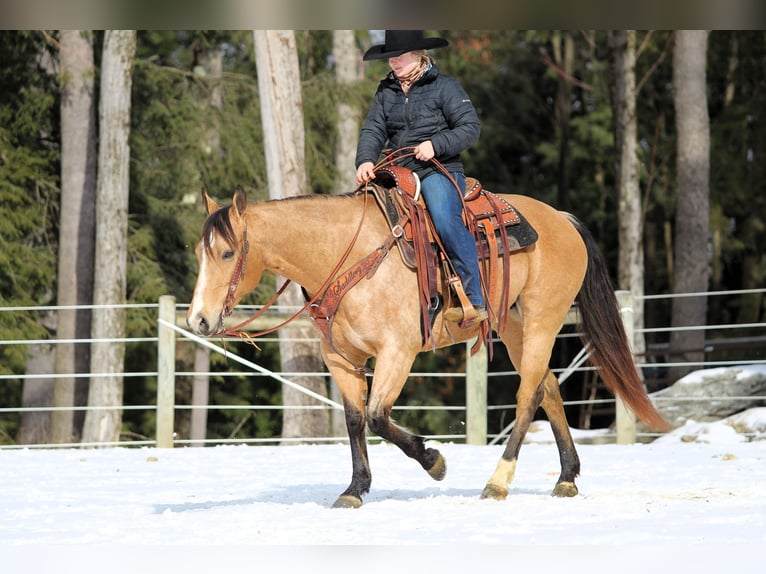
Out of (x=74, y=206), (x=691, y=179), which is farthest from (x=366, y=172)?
(x=74, y=206)

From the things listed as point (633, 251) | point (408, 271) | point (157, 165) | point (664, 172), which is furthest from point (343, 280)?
point (664, 172)

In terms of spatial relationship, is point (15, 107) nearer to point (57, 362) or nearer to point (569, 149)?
point (57, 362)

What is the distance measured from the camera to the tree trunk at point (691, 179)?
16062 millimetres

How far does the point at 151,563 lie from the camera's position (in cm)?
411

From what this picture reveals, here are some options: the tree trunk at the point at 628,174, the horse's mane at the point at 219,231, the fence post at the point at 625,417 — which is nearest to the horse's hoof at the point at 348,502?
the horse's mane at the point at 219,231

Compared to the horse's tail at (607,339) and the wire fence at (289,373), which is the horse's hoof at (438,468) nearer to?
the horse's tail at (607,339)

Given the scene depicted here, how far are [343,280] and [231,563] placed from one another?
6.92 feet

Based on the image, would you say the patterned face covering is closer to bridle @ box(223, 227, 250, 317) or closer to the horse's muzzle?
bridle @ box(223, 227, 250, 317)

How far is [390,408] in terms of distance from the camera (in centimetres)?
589

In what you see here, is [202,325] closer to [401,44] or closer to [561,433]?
[401,44]

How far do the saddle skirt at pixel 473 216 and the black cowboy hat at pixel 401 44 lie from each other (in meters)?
0.59

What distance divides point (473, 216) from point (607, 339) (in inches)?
54.9

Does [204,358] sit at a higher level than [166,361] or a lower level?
lower

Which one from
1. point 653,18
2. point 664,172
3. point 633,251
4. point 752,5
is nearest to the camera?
point 752,5
